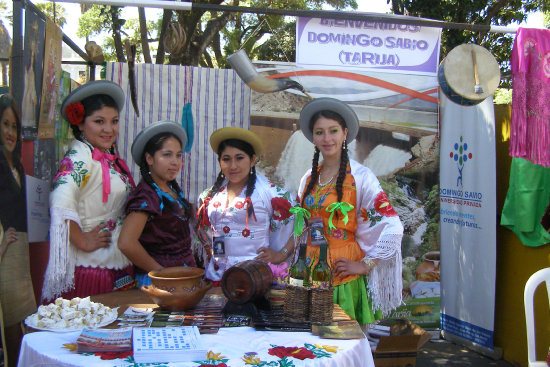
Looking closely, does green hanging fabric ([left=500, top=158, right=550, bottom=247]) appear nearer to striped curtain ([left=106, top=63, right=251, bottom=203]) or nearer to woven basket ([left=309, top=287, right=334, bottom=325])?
striped curtain ([left=106, top=63, right=251, bottom=203])

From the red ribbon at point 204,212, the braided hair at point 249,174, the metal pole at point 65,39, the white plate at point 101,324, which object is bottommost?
the white plate at point 101,324

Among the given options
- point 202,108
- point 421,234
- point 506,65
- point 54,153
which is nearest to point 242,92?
point 202,108

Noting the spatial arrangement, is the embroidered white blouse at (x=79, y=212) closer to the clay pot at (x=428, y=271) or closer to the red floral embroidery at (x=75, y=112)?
the red floral embroidery at (x=75, y=112)

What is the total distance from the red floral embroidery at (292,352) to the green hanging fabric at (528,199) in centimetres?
318

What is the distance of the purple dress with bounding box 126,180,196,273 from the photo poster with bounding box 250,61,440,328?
78.6 inches

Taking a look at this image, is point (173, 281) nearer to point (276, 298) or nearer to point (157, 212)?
point (276, 298)

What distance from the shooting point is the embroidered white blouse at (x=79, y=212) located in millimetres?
2605

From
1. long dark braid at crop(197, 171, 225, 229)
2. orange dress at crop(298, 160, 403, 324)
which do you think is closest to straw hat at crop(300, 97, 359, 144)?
orange dress at crop(298, 160, 403, 324)

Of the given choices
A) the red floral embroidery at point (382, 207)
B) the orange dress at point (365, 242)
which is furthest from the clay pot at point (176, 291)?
the red floral embroidery at point (382, 207)

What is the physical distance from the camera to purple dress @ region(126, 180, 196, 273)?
2.77 meters

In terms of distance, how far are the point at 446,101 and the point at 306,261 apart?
3.45m

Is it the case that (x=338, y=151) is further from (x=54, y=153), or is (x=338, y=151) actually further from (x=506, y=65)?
(x=506, y=65)

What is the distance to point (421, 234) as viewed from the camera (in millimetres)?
5062

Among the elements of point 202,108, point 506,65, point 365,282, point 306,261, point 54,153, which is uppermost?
point 506,65
